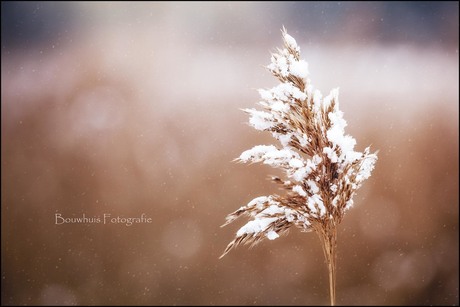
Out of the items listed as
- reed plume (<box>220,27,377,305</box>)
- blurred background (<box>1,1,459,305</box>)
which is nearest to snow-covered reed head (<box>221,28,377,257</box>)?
reed plume (<box>220,27,377,305</box>)

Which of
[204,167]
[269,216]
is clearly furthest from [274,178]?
[204,167]

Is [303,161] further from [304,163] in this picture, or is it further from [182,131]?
[182,131]

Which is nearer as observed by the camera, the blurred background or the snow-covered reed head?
the snow-covered reed head

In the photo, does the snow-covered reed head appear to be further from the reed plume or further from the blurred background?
the blurred background

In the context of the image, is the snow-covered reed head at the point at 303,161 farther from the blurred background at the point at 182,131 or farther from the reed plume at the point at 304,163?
the blurred background at the point at 182,131

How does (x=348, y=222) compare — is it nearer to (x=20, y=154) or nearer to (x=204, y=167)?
(x=204, y=167)
